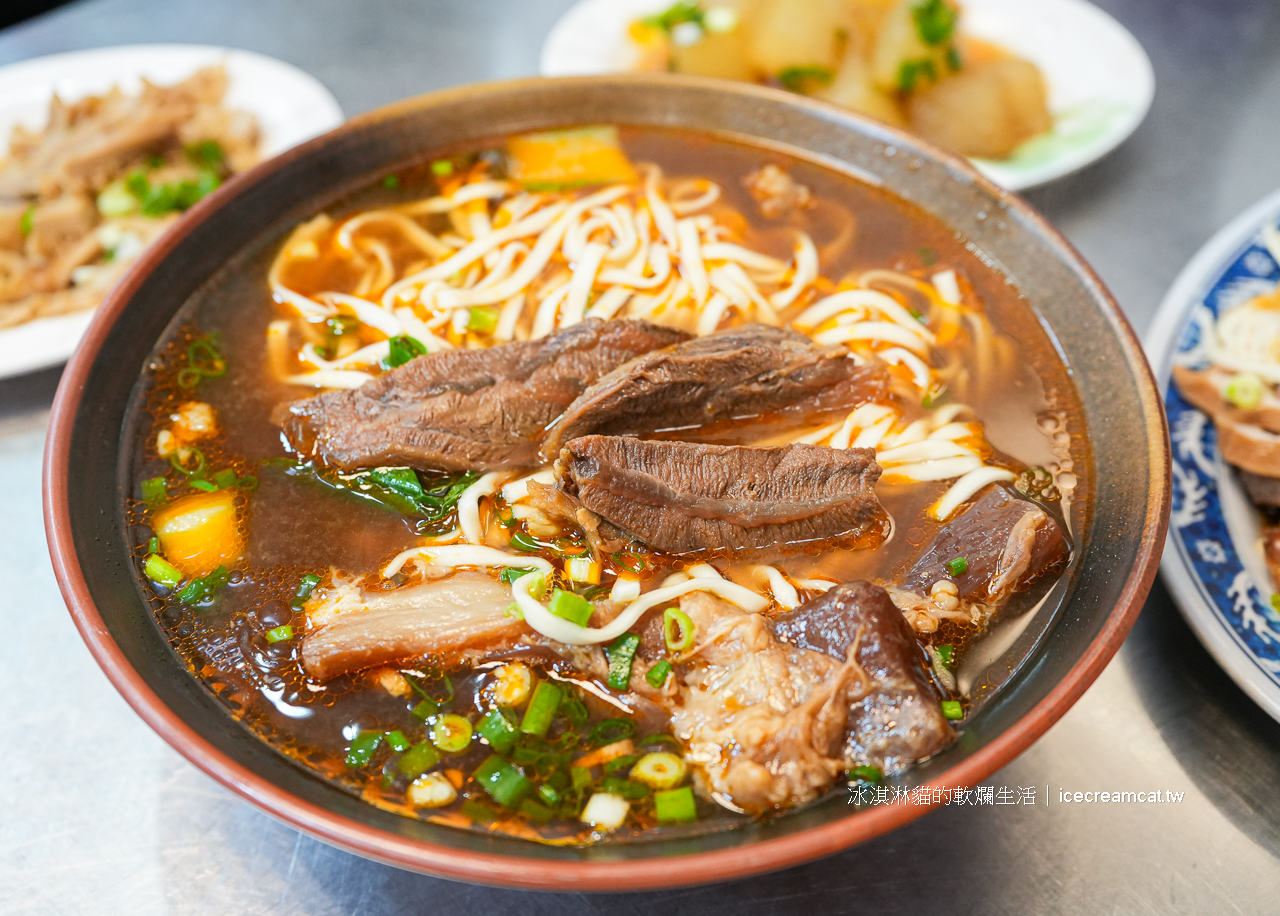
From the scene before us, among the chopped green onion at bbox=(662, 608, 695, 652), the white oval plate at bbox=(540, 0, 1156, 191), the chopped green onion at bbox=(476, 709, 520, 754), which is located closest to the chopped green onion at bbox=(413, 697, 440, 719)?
the chopped green onion at bbox=(476, 709, 520, 754)

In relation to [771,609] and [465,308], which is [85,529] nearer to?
[465,308]

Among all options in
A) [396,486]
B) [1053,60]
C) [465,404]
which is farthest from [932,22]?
[396,486]

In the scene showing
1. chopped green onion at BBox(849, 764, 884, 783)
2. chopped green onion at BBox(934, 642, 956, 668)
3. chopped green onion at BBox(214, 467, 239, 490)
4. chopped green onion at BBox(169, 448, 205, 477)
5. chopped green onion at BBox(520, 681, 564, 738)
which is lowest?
chopped green onion at BBox(520, 681, 564, 738)

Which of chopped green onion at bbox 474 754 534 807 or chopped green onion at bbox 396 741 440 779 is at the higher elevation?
chopped green onion at bbox 474 754 534 807

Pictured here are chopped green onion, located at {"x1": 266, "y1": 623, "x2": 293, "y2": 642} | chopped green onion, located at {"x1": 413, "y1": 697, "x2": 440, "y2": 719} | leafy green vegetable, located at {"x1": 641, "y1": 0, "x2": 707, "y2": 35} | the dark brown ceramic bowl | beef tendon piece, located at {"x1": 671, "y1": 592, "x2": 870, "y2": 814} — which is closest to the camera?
the dark brown ceramic bowl

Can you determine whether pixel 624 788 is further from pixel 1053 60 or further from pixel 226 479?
pixel 1053 60

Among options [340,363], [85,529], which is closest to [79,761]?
[85,529]

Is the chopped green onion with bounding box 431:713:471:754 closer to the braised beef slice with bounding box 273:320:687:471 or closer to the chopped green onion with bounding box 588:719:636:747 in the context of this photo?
Answer: the chopped green onion with bounding box 588:719:636:747
